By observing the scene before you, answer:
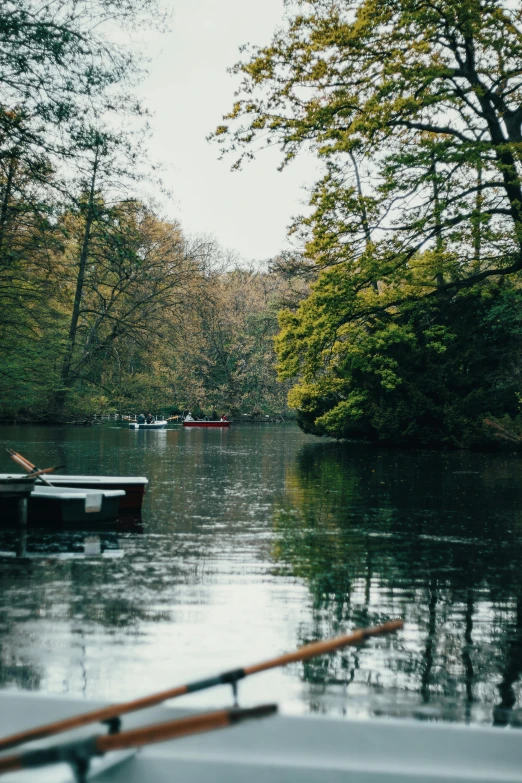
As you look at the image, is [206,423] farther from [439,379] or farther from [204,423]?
[439,379]

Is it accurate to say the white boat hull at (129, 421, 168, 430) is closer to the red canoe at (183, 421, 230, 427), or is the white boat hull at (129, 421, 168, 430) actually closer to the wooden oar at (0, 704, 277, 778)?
the red canoe at (183, 421, 230, 427)

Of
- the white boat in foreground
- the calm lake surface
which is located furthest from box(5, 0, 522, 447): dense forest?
the white boat in foreground

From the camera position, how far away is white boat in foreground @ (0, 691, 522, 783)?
1970mm

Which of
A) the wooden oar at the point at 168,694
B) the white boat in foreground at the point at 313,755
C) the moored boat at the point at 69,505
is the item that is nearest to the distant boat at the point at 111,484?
the moored boat at the point at 69,505

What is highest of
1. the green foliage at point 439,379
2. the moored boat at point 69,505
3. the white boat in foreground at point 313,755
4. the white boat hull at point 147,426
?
the green foliage at point 439,379

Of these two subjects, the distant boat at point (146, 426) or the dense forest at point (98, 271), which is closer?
the dense forest at point (98, 271)

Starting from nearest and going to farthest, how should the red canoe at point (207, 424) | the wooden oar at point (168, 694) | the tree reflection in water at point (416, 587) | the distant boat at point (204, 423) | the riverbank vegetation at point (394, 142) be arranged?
the wooden oar at point (168, 694)
the tree reflection in water at point (416, 587)
the riverbank vegetation at point (394, 142)
the red canoe at point (207, 424)
the distant boat at point (204, 423)

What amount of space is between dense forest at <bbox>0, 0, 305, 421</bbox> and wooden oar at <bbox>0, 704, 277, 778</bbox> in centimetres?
1112

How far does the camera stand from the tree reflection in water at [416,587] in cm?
474

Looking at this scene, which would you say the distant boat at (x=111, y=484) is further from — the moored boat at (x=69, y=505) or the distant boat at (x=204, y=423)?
the distant boat at (x=204, y=423)

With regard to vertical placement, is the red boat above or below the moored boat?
above

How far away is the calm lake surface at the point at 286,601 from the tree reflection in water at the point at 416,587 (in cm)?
2

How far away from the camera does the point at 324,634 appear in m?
6.09

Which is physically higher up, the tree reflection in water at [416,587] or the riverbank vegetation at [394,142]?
the riverbank vegetation at [394,142]
